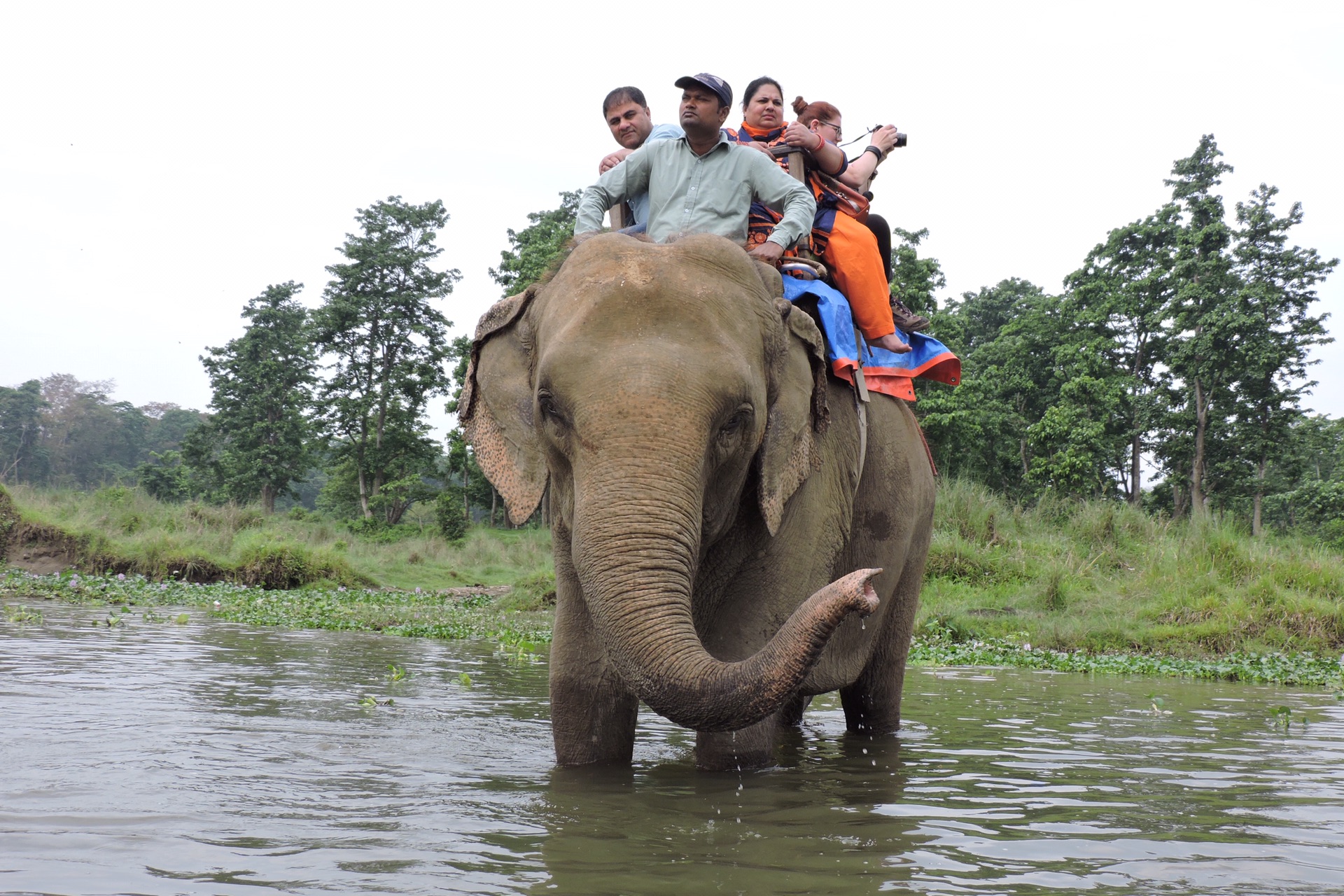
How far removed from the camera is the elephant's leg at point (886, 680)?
261 inches

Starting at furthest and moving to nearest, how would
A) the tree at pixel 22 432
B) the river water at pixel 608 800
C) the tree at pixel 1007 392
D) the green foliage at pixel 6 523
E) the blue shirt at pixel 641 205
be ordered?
the tree at pixel 22 432 < the tree at pixel 1007 392 < the green foliage at pixel 6 523 < the blue shirt at pixel 641 205 < the river water at pixel 608 800

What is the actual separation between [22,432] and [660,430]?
284 feet

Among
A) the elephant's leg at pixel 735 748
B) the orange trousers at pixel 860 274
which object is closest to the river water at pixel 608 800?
the elephant's leg at pixel 735 748

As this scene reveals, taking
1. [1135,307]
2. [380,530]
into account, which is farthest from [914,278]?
[380,530]

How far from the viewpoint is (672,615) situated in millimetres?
3787

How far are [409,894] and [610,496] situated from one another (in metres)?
1.45

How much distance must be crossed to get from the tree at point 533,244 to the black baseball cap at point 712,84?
33020mm

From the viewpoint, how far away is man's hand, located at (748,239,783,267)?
5.04 m

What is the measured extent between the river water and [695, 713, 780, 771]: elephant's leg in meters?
0.09

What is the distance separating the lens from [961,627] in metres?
14.4

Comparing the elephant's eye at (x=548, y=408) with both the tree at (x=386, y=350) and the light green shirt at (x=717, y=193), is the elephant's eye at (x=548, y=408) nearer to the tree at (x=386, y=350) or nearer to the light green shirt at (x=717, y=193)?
the light green shirt at (x=717, y=193)

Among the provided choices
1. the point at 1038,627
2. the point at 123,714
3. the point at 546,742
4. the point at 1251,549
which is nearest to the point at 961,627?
the point at 1038,627

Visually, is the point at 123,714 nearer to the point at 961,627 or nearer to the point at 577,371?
the point at 577,371

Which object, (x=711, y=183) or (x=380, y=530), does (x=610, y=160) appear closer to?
(x=711, y=183)
